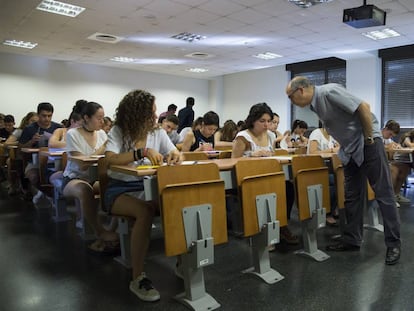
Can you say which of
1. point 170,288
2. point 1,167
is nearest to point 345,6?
point 170,288

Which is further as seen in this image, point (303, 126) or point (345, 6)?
point (303, 126)

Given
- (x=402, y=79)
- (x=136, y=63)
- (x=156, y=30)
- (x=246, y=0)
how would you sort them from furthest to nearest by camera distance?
(x=136, y=63) < (x=402, y=79) < (x=156, y=30) < (x=246, y=0)

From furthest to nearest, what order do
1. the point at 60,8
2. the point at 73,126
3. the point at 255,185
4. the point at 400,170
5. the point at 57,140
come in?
the point at 60,8, the point at 400,170, the point at 57,140, the point at 73,126, the point at 255,185

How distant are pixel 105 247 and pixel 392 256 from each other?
6.87 ft

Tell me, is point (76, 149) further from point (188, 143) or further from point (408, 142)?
point (408, 142)

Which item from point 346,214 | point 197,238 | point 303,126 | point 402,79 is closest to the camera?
point 197,238

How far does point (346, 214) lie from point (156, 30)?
4.86 metres

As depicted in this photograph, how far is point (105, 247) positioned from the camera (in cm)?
270

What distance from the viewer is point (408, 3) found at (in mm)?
4980

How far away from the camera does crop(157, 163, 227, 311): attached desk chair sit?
5.81ft

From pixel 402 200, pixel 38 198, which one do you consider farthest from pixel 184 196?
pixel 402 200

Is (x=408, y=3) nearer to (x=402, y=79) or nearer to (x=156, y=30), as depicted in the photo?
(x=402, y=79)

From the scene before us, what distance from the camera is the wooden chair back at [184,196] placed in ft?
5.77

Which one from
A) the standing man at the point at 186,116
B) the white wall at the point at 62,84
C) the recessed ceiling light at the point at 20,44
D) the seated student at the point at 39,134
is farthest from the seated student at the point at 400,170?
the recessed ceiling light at the point at 20,44
